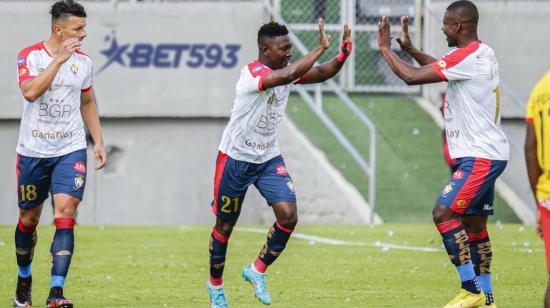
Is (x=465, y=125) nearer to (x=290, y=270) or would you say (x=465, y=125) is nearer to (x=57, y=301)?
(x=57, y=301)

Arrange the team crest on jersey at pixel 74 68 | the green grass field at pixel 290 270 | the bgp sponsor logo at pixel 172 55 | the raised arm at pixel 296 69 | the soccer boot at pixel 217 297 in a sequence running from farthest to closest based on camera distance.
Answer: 1. the bgp sponsor logo at pixel 172 55
2. the green grass field at pixel 290 270
3. the soccer boot at pixel 217 297
4. the team crest on jersey at pixel 74 68
5. the raised arm at pixel 296 69

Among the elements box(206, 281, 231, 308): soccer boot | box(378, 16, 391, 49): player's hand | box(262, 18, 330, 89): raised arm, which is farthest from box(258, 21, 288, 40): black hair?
box(206, 281, 231, 308): soccer boot

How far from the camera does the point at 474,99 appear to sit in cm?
902

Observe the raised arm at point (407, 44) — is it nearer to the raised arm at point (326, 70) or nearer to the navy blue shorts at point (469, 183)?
the raised arm at point (326, 70)

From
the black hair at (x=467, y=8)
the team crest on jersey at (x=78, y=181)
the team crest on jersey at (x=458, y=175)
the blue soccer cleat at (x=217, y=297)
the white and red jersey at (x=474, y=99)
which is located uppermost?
the black hair at (x=467, y=8)

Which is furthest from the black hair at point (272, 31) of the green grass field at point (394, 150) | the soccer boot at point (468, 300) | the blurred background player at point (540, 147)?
the green grass field at point (394, 150)

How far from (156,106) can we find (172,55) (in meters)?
0.94

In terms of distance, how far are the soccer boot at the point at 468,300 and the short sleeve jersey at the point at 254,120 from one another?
1904 mm

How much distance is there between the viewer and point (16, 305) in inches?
374

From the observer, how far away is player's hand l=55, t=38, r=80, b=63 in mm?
8742

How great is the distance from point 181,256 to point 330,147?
25.0 feet

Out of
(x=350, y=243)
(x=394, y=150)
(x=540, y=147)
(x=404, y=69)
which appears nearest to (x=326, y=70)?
(x=404, y=69)

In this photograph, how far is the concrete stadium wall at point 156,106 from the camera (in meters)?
19.9

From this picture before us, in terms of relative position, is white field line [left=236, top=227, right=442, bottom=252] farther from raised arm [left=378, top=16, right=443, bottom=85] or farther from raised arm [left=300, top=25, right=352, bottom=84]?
raised arm [left=378, top=16, right=443, bottom=85]
